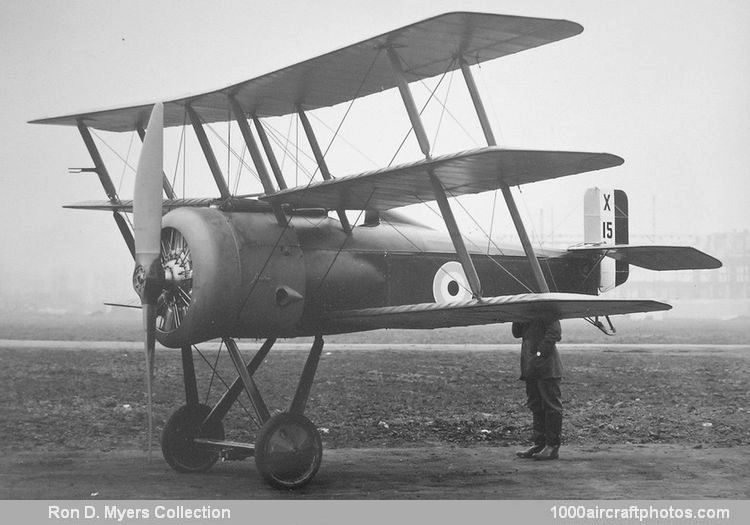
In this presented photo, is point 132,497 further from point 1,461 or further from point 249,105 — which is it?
point 249,105

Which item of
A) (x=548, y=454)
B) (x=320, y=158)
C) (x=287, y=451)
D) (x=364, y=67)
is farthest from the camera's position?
(x=548, y=454)

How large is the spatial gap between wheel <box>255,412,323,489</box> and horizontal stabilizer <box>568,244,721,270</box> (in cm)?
411

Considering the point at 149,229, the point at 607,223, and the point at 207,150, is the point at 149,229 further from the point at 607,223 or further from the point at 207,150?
the point at 607,223

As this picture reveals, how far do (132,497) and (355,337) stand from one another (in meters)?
22.4

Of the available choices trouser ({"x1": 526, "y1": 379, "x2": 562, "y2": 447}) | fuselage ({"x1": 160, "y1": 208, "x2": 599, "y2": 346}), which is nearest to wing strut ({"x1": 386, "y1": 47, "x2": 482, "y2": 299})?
fuselage ({"x1": 160, "y1": 208, "x2": 599, "y2": 346})

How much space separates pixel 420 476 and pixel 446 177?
277 cm

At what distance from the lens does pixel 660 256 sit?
9453mm

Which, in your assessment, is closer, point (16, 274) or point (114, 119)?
point (114, 119)

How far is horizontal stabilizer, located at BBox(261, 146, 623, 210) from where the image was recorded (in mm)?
6699

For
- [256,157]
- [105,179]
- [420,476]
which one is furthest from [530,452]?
[105,179]

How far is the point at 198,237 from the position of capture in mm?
7320

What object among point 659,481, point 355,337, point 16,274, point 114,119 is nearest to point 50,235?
point 16,274

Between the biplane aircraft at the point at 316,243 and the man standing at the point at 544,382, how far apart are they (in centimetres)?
69
